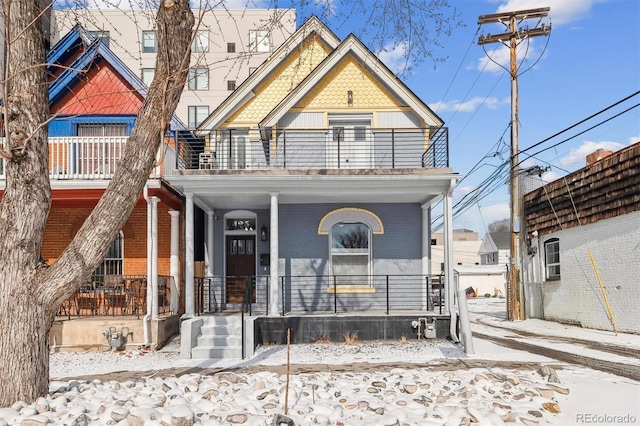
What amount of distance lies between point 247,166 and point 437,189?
17.1 ft

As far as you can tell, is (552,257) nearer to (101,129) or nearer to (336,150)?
(336,150)

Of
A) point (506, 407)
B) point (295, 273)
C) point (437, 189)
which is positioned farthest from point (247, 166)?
point (506, 407)

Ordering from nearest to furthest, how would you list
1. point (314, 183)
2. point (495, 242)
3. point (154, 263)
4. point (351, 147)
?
1. point (154, 263)
2. point (314, 183)
3. point (351, 147)
4. point (495, 242)

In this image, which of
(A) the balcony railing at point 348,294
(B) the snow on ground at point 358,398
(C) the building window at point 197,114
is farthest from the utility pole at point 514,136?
(C) the building window at point 197,114

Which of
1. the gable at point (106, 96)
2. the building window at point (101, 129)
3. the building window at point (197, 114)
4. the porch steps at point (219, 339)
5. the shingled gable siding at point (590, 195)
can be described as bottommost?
the porch steps at point (219, 339)

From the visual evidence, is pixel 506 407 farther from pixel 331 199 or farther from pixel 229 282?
pixel 229 282

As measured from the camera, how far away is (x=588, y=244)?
14125mm

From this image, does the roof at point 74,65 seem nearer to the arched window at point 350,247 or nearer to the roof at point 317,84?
the roof at point 317,84

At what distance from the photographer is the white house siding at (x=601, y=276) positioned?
1225 cm

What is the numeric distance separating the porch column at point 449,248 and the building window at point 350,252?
2412 mm

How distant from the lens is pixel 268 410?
5047 millimetres

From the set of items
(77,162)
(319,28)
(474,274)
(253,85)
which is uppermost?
(319,28)

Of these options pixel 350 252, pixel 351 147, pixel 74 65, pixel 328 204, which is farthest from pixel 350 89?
pixel 74 65

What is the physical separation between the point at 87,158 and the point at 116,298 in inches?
131
